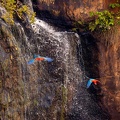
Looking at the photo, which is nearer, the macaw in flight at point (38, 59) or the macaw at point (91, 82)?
the macaw in flight at point (38, 59)

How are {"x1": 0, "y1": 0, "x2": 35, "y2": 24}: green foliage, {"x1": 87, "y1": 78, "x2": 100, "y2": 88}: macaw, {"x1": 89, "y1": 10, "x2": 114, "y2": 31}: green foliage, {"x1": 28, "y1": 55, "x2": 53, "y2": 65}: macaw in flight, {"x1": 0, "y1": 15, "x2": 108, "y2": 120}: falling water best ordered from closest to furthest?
{"x1": 28, "y1": 55, "x2": 53, "y2": 65}: macaw in flight → {"x1": 0, "y1": 0, "x2": 35, "y2": 24}: green foliage → {"x1": 0, "y1": 15, "x2": 108, "y2": 120}: falling water → {"x1": 89, "y1": 10, "x2": 114, "y2": 31}: green foliage → {"x1": 87, "y1": 78, "x2": 100, "y2": 88}: macaw

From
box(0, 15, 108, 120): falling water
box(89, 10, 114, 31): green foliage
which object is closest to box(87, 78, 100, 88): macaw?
box(0, 15, 108, 120): falling water

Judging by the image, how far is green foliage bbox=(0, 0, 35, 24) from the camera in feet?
14.2

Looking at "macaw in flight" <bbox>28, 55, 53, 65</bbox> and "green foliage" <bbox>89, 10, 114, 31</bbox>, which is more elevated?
"green foliage" <bbox>89, 10, 114, 31</bbox>

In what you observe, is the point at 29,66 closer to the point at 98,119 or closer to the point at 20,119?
the point at 20,119

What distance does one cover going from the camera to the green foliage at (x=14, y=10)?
4.34 metres

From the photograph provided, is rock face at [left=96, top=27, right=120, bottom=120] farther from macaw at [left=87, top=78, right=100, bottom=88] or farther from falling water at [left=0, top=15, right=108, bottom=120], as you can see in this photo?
falling water at [left=0, top=15, right=108, bottom=120]

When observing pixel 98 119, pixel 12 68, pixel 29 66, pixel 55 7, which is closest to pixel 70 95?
pixel 98 119

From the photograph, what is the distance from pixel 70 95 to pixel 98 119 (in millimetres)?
799

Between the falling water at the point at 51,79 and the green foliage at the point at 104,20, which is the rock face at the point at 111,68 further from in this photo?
the falling water at the point at 51,79

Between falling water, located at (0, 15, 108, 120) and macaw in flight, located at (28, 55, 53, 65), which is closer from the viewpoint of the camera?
macaw in flight, located at (28, 55, 53, 65)

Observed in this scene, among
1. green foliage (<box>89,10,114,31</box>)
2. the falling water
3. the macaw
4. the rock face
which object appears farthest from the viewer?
the macaw

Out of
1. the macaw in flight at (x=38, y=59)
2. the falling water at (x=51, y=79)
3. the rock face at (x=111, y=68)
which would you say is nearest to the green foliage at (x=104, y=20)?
the rock face at (x=111, y=68)

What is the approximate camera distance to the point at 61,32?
5125mm
